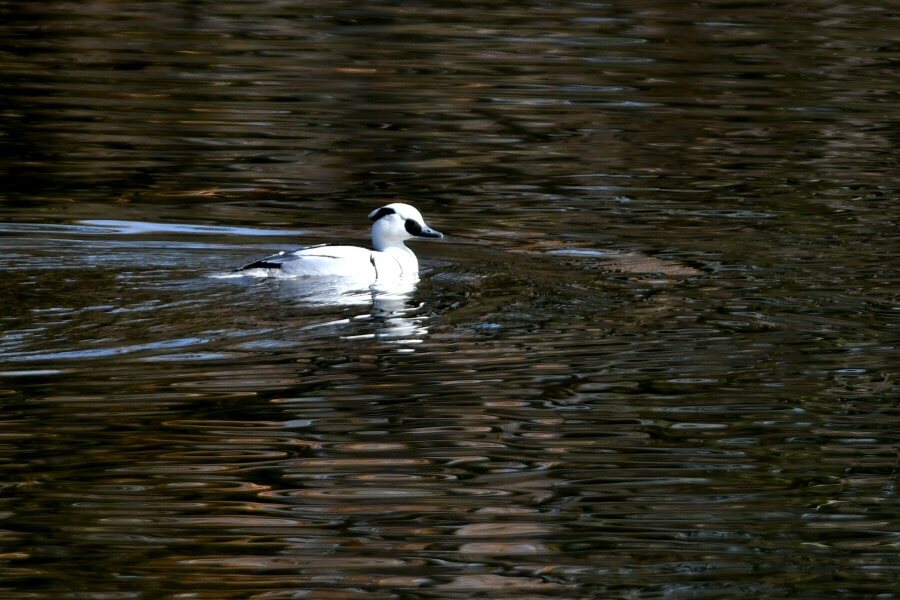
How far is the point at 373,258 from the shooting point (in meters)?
10.9

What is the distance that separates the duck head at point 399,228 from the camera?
11336mm

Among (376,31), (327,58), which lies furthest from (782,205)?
(376,31)

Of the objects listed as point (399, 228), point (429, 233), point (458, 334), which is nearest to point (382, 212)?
point (399, 228)

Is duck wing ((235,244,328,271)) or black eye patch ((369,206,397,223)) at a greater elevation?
black eye patch ((369,206,397,223))

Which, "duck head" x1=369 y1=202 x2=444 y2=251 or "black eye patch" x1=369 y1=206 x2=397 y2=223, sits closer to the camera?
"duck head" x1=369 y1=202 x2=444 y2=251

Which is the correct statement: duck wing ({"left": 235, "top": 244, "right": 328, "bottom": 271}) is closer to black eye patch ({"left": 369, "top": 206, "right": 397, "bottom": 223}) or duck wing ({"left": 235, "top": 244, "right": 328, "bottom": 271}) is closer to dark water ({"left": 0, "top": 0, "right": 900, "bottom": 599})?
dark water ({"left": 0, "top": 0, "right": 900, "bottom": 599})

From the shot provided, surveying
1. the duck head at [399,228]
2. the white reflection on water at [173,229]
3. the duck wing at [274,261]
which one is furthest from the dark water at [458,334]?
the duck head at [399,228]

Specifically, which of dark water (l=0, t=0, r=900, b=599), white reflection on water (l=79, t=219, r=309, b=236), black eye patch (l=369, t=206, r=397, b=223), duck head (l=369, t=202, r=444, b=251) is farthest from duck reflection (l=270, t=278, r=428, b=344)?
white reflection on water (l=79, t=219, r=309, b=236)

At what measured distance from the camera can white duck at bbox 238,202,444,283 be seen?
1042cm

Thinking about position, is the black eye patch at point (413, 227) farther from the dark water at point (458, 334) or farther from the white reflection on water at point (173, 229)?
the white reflection on water at point (173, 229)

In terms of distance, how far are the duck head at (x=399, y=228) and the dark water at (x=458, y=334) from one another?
0.32m

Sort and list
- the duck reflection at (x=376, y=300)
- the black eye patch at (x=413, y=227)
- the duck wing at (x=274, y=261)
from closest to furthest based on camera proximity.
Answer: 1. the duck reflection at (x=376, y=300)
2. the duck wing at (x=274, y=261)
3. the black eye patch at (x=413, y=227)

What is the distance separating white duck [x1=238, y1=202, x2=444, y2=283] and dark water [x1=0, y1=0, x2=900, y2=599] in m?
0.24

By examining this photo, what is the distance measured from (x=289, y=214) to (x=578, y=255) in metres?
2.52
